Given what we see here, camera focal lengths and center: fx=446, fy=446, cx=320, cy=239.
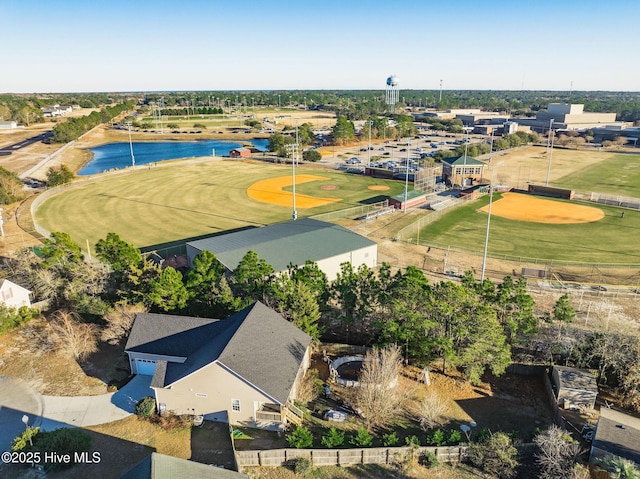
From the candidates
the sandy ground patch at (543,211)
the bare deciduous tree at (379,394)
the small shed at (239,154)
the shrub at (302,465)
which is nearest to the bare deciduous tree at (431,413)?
the bare deciduous tree at (379,394)

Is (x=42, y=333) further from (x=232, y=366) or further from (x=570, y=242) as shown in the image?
(x=570, y=242)

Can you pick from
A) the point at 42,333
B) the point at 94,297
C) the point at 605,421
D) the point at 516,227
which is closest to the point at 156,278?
the point at 94,297


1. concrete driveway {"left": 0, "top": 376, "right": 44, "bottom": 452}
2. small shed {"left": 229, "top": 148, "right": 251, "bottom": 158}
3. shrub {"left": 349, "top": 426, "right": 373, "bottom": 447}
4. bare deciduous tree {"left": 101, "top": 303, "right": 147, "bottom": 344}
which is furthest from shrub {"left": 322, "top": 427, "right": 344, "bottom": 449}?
small shed {"left": 229, "top": 148, "right": 251, "bottom": 158}

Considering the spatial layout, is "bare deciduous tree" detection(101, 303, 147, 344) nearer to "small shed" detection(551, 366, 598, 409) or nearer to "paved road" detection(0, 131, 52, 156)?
"small shed" detection(551, 366, 598, 409)

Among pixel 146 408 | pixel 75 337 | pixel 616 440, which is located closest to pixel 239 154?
pixel 75 337

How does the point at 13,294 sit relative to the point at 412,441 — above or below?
above

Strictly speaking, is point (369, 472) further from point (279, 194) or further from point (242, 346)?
point (279, 194)
